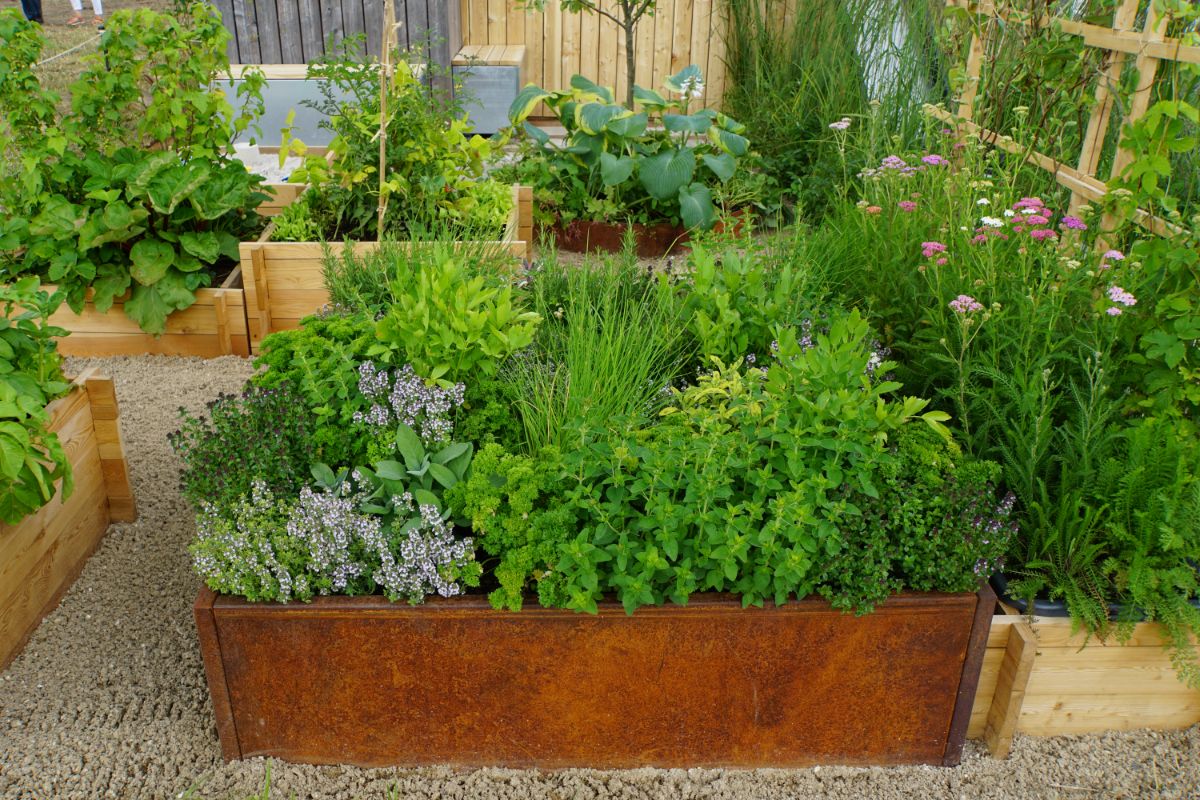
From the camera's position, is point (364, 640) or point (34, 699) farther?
point (34, 699)

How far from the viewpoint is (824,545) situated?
2104 mm

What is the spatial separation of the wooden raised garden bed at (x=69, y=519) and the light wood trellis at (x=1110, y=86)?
2854 millimetres

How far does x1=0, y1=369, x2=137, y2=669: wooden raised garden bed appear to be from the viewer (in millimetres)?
2518

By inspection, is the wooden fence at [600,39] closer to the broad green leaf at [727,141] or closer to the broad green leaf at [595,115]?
the broad green leaf at [727,141]

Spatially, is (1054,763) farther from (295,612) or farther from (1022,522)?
(295,612)

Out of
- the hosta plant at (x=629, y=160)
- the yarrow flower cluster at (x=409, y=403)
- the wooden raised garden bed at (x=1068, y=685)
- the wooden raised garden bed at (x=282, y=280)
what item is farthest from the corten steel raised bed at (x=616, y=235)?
the wooden raised garden bed at (x=1068, y=685)

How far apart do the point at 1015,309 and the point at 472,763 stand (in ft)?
6.06

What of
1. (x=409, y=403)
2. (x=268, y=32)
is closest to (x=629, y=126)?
(x=409, y=403)

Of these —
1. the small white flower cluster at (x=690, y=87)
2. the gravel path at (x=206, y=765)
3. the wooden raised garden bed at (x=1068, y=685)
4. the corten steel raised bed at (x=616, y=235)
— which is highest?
the small white flower cluster at (x=690, y=87)

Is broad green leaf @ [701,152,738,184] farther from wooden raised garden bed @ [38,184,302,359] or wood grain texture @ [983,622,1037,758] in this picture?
wood grain texture @ [983,622,1037,758]

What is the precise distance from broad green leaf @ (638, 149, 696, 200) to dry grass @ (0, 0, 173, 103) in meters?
5.21

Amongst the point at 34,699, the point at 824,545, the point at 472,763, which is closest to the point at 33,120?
Result: the point at 34,699

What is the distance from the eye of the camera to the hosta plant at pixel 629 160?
16.5 ft

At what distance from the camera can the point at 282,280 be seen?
406 centimetres
